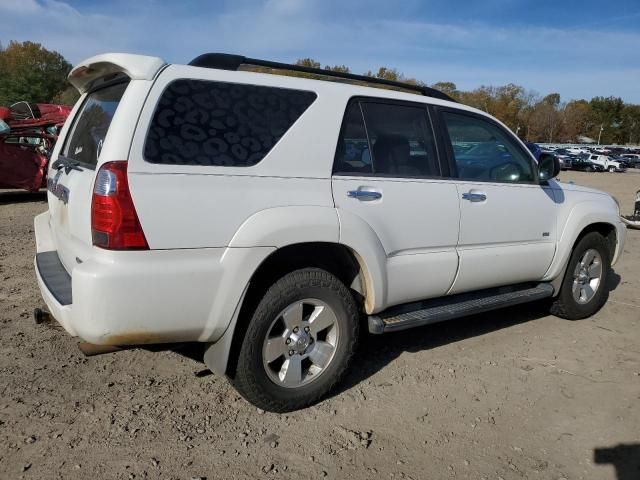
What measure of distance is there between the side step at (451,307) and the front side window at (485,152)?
0.90m

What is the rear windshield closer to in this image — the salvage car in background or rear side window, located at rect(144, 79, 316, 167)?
rear side window, located at rect(144, 79, 316, 167)

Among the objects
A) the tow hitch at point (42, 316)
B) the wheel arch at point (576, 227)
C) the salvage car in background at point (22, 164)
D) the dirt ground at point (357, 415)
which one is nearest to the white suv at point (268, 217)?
the tow hitch at point (42, 316)

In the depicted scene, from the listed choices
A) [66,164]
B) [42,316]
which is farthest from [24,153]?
[42,316]

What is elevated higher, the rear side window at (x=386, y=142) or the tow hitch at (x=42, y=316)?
the rear side window at (x=386, y=142)

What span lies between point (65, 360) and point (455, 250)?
283 centimetres

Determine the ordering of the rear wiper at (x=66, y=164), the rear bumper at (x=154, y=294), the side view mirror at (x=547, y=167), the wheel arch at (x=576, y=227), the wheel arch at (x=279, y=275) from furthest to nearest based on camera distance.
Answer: the wheel arch at (x=576, y=227)
the side view mirror at (x=547, y=167)
the rear wiper at (x=66, y=164)
the wheel arch at (x=279, y=275)
the rear bumper at (x=154, y=294)

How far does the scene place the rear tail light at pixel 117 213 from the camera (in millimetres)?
2619

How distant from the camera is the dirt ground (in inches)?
112

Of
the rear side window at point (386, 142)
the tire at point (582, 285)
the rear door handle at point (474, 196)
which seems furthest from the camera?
the tire at point (582, 285)

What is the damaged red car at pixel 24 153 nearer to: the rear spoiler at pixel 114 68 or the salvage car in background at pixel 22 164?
the salvage car in background at pixel 22 164

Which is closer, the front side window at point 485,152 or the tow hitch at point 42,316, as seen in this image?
the tow hitch at point 42,316

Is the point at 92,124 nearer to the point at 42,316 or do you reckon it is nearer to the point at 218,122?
the point at 218,122

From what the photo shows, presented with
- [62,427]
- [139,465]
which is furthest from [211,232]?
[62,427]

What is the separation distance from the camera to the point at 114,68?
3.11 metres
